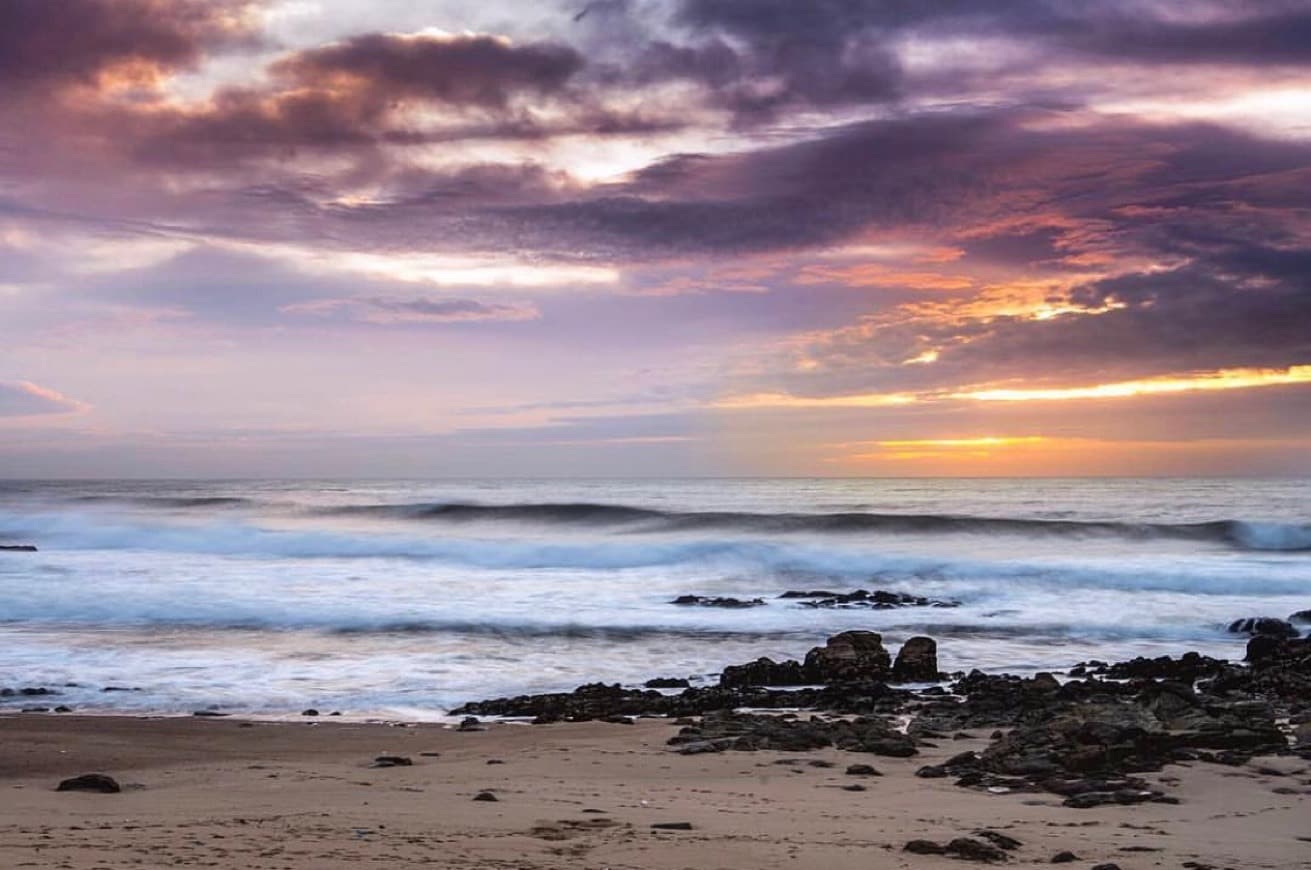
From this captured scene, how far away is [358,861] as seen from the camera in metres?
5.89

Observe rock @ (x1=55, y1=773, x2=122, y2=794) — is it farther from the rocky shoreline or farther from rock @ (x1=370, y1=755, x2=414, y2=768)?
the rocky shoreline

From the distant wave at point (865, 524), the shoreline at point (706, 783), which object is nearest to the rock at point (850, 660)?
the shoreline at point (706, 783)

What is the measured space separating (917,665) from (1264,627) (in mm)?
8355

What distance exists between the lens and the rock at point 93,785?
8008mm

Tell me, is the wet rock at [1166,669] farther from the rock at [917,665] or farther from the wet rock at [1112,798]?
the wet rock at [1112,798]

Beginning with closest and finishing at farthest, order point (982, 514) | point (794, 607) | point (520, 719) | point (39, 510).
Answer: point (520, 719)
point (794, 607)
point (982, 514)
point (39, 510)

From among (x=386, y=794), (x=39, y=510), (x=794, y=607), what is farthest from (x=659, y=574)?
(x=39, y=510)

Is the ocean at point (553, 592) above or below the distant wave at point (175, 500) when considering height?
below

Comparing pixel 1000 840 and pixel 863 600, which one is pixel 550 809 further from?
pixel 863 600

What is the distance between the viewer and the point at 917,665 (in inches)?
608

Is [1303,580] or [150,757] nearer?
[150,757]

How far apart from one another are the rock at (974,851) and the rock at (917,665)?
8.89 m

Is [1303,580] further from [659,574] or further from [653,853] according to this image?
[653,853]

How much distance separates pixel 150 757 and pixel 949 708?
779 cm
